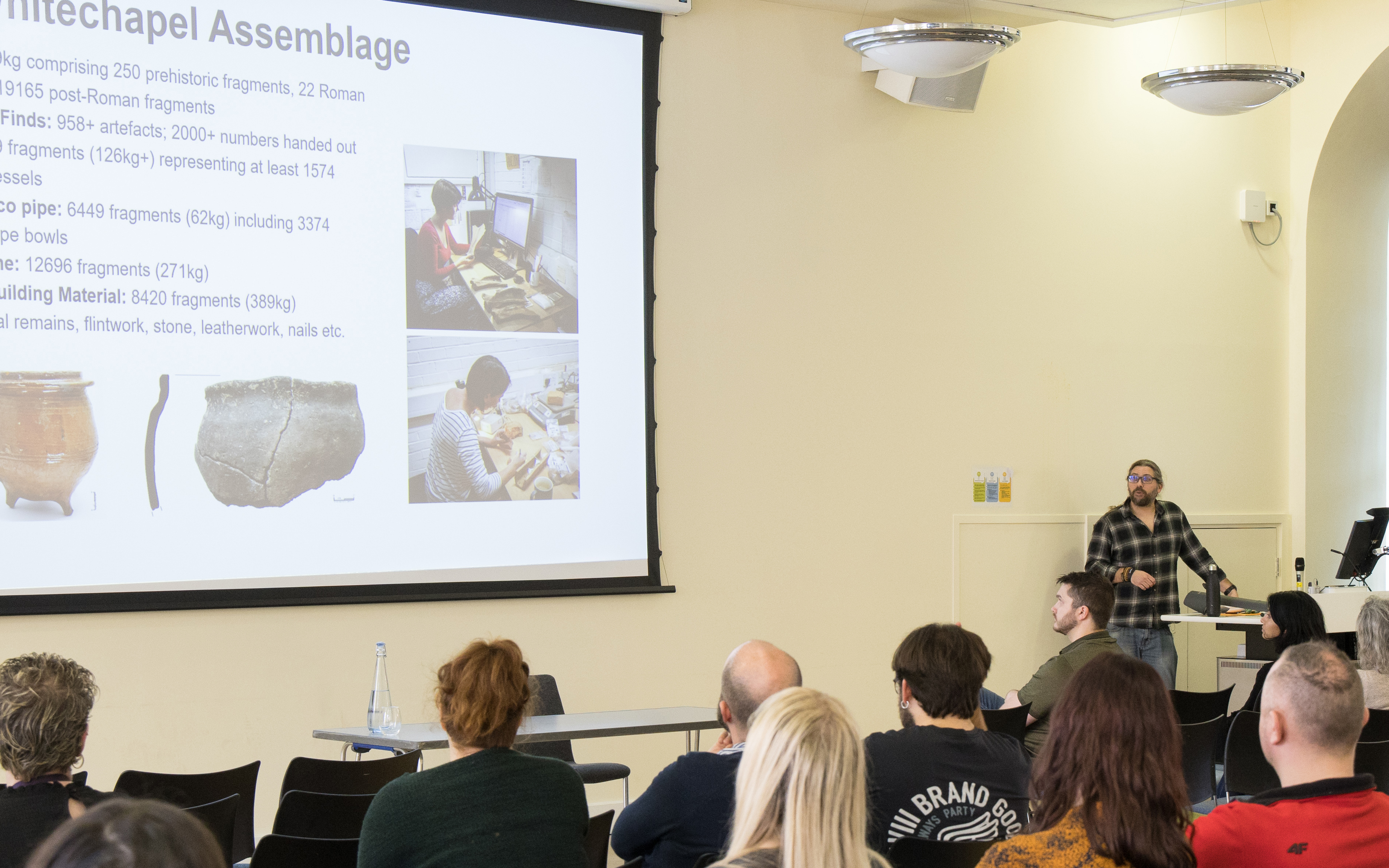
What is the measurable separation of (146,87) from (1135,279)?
17.1 ft

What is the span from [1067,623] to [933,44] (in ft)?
8.06

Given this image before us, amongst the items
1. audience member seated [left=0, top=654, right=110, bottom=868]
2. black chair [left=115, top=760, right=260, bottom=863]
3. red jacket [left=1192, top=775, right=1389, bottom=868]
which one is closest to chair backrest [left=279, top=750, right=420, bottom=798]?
black chair [left=115, top=760, right=260, bottom=863]

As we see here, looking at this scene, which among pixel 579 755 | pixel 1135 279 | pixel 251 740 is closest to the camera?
pixel 251 740

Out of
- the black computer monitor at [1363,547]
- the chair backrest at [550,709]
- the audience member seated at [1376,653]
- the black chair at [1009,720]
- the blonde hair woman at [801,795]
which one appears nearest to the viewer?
the blonde hair woman at [801,795]

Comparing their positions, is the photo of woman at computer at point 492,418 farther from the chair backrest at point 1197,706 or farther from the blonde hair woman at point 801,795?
the blonde hair woman at point 801,795

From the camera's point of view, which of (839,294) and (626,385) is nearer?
(626,385)

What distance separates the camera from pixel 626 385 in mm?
5594

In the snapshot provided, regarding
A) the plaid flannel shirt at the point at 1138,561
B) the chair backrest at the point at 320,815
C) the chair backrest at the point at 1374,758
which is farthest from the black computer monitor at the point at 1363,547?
the chair backrest at the point at 320,815

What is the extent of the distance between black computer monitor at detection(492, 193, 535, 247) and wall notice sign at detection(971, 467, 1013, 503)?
2722 mm

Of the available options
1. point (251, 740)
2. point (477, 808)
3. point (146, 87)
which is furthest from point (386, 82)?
point (477, 808)

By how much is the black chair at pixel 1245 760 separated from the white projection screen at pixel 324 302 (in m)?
2.61

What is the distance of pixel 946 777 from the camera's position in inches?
94.9

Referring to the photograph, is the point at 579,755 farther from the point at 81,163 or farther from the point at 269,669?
the point at 81,163

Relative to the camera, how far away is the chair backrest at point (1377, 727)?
3721mm
